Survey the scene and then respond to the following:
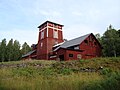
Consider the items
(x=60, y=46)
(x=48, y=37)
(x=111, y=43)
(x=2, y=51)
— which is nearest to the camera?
(x=60, y=46)

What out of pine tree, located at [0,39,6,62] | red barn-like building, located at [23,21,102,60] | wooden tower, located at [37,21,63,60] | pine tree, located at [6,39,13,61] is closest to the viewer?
red barn-like building, located at [23,21,102,60]

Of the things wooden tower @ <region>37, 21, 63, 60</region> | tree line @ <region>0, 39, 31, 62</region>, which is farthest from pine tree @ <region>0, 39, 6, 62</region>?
wooden tower @ <region>37, 21, 63, 60</region>

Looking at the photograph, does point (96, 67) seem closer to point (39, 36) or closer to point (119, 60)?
point (119, 60)

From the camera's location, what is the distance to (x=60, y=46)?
130 ft

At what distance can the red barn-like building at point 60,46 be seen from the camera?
33844mm

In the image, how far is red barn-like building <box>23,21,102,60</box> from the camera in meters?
33.8

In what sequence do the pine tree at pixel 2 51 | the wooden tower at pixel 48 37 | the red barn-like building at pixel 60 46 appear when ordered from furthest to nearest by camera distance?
the pine tree at pixel 2 51, the wooden tower at pixel 48 37, the red barn-like building at pixel 60 46

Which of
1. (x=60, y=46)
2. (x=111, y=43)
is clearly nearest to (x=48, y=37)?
(x=60, y=46)

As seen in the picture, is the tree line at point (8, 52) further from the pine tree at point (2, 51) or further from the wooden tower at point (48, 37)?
the wooden tower at point (48, 37)

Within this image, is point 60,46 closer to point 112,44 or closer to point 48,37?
point 48,37

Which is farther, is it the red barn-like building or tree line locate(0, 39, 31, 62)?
tree line locate(0, 39, 31, 62)

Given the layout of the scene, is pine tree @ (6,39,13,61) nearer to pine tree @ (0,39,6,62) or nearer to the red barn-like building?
pine tree @ (0,39,6,62)

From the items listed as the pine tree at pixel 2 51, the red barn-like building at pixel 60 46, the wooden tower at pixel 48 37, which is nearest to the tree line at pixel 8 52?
the pine tree at pixel 2 51

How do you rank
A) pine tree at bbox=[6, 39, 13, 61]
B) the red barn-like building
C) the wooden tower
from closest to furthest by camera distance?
the red barn-like building, the wooden tower, pine tree at bbox=[6, 39, 13, 61]
